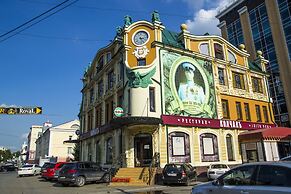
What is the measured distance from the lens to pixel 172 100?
22594 mm

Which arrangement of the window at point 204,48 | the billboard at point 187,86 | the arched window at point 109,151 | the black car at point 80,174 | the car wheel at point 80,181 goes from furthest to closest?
the window at point 204,48 < the arched window at point 109,151 < the billboard at point 187,86 < the car wheel at point 80,181 < the black car at point 80,174

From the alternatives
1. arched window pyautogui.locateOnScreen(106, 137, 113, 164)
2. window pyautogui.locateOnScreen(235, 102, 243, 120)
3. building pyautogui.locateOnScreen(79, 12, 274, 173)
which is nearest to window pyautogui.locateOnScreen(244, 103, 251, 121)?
building pyautogui.locateOnScreen(79, 12, 274, 173)

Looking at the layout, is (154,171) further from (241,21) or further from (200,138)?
(241,21)

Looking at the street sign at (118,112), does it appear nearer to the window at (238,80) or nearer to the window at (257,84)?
the window at (238,80)

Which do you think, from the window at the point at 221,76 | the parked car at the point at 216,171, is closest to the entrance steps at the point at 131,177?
the parked car at the point at 216,171

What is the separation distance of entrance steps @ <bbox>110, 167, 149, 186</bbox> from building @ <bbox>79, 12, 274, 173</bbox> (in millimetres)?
1239

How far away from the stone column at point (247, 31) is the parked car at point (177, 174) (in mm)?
36323

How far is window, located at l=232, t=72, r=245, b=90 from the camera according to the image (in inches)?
1127

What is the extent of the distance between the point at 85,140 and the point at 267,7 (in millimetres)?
37589

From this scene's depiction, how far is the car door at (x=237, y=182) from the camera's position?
5.87m

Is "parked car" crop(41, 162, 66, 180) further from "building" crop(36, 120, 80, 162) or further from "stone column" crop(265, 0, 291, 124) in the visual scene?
"stone column" crop(265, 0, 291, 124)

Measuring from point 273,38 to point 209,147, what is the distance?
2911 centimetres

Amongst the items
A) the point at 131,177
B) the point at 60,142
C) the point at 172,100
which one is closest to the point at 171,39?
the point at 172,100

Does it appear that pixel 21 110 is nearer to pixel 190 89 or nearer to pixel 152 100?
pixel 152 100
